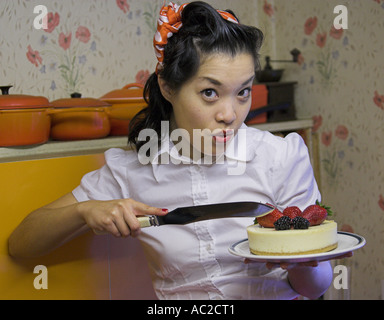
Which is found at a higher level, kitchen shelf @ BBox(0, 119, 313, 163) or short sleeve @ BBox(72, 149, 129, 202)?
kitchen shelf @ BBox(0, 119, 313, 163)

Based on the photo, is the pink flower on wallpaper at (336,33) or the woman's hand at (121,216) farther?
the pink flower on wallpaper at (336,33)

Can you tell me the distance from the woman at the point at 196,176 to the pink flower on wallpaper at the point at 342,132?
38.5 inches

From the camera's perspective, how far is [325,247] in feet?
3.70

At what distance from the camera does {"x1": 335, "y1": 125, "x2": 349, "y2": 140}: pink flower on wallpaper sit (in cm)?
231

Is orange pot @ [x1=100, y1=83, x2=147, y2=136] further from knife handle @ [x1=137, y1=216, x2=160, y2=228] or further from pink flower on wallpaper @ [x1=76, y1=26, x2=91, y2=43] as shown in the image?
knife handle @ [x1=137, y1=216, x2=160, y2=228]

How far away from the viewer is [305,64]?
242 cm

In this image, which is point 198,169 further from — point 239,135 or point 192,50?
point 192,50

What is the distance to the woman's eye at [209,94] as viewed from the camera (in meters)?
1.23

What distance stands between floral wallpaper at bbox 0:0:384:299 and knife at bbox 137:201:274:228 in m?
0.95

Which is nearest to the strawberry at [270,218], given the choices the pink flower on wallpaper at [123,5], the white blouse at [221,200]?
the white blouse at [221,200]

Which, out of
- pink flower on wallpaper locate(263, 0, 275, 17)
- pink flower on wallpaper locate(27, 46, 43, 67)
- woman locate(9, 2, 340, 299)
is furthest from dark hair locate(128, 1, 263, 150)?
pink flower on wallpaper locate(263, 0, 275, 17)

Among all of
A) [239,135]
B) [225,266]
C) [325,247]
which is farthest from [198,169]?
[325,247]

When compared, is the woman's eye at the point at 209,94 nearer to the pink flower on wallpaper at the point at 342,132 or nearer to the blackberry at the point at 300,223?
the blackberry at the point at 300,223

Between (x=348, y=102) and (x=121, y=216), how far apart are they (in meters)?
1.39
